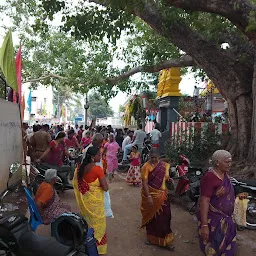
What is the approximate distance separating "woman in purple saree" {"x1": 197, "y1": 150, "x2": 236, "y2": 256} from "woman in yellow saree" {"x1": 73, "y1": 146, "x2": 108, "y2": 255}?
1.20 metres

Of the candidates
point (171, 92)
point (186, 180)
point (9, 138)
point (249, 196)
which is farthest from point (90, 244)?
point (171, 92)

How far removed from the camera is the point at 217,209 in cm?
330

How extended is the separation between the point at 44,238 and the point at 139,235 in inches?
100

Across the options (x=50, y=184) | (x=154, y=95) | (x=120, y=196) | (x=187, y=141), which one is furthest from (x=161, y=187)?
(x=154, y=95)

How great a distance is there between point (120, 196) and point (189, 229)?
2.57m

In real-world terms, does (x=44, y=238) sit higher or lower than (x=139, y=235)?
higher

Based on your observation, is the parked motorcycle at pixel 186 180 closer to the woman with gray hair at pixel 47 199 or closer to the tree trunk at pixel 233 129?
the tree trunk at pixel 233 129

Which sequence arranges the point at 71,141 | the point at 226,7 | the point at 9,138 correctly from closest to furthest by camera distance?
the point at 226,7
the point at 9,138
the point at 71,141

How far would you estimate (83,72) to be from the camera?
11836 mm

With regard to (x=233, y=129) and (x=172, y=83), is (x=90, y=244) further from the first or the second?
(x=172, y=83)

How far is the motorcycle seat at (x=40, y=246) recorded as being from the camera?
2.73 m

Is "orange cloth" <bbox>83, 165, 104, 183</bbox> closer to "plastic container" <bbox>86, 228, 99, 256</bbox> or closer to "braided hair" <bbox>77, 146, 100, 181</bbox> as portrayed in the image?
"braided hair" <bbox>77, 146, 100, 181</bbox>

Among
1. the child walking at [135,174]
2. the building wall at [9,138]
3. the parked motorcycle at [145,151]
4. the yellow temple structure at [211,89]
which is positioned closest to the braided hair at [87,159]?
the building wall at [9,138]

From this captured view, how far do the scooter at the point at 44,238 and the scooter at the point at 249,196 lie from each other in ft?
10.7
